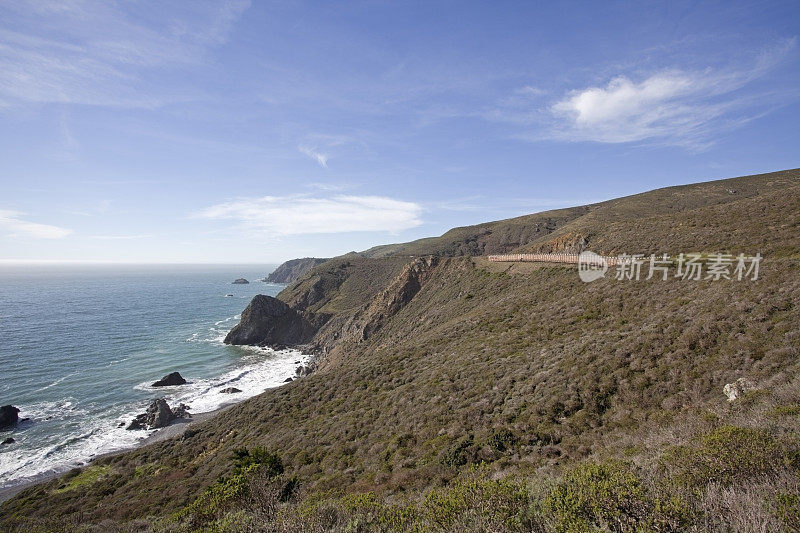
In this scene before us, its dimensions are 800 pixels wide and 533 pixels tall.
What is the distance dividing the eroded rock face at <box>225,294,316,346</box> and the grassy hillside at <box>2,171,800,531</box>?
130ft

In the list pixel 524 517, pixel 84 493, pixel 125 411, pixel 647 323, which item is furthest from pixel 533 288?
pixel 125 411

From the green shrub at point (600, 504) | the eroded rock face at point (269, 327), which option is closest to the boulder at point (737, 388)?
the green shrub at point (600, 504)

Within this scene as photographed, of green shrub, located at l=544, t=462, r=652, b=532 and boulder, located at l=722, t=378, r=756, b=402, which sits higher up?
green shrub, located at l=544, t=462, r=652, b=532

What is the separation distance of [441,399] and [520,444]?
6.21 m

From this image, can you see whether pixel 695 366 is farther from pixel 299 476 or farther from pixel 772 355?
pixel 299 476

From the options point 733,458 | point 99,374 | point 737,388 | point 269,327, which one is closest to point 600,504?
point 733,458

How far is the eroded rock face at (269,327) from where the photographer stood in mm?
65500

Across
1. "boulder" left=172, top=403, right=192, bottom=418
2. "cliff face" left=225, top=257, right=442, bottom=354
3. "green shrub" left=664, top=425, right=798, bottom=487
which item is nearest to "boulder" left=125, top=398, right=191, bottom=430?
"boulder" left=172, top=403, right=192, bottom=418

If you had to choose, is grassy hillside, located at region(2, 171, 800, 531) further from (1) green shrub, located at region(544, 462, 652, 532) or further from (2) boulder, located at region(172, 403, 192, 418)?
(2) boulder, located at region(172, 403, 192, 418)

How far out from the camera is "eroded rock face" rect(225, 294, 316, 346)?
215 ft

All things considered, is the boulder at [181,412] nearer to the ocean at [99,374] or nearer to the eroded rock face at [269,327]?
the ocean at [99,374]

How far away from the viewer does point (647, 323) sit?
1691 centimetres

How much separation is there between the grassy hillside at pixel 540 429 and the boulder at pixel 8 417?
16.5 meters

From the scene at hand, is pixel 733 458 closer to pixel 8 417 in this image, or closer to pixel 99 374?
pixel 8 417
